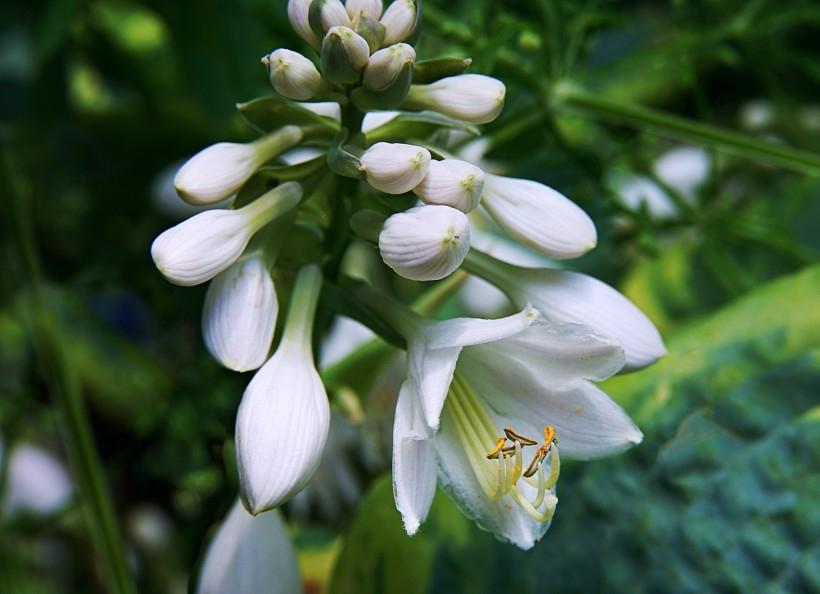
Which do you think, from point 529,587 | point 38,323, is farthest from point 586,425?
point 38,323

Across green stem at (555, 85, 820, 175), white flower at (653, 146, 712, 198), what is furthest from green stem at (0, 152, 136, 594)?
white flower at (653, 146, 712, 198)

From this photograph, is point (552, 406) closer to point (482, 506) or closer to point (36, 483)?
point (482, 506)

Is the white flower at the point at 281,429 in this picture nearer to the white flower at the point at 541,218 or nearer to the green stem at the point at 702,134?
the white flower at the point at 541,218

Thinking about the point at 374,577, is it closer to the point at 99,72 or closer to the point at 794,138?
the point at 794,138

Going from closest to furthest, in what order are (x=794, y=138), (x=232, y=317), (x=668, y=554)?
(x=232, y=317) → (x=668, y=554) → (x=794, y=138)

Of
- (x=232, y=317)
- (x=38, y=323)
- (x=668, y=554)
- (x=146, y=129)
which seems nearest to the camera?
(x=232, y=317)

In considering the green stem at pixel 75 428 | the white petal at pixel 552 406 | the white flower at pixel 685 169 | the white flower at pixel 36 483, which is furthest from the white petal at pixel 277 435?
the white flower at pixel 685 169

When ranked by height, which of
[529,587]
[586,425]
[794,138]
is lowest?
[794,138]

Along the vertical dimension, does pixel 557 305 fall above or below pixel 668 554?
above
